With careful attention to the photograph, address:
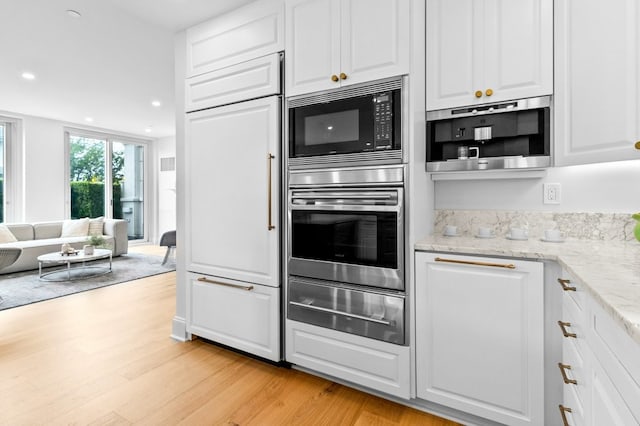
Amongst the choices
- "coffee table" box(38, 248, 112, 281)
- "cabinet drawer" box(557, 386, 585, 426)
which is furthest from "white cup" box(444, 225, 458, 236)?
"coffee table" box(38, 248, 112, 281)

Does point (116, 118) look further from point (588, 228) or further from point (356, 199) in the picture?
point (588, 228)

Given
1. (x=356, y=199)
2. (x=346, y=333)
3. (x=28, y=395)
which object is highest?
(x=356, y=199)

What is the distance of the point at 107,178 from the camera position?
7375 mm

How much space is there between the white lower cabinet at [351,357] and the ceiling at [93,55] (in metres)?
2.27

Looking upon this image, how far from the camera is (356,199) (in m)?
1.88

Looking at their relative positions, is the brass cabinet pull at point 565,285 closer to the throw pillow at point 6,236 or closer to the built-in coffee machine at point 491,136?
the built-in coffee machine at point 491,136

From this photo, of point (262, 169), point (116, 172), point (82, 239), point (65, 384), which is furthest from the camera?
point (116, 172)

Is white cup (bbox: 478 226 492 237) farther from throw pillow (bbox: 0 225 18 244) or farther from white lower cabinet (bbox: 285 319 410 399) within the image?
throw pillow (bbox: 0 225 18 244)

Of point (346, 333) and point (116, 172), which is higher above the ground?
point (116, 172)

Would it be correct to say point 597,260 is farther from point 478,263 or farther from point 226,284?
point 226,284

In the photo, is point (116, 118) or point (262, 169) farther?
point (116, 118)

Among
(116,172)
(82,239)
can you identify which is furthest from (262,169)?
(116,172)

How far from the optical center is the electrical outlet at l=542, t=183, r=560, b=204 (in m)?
1.94

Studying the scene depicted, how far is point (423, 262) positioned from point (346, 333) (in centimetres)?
62
